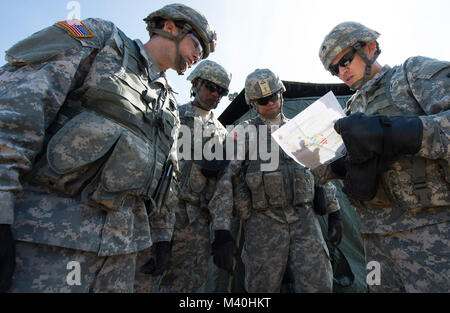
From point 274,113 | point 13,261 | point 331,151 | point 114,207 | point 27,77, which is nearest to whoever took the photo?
point 13,261

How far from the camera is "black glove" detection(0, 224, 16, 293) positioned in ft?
3.18

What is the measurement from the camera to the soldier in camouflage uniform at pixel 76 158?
1.09 m

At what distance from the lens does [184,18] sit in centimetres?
198

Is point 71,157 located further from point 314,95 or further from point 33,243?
point 314,95

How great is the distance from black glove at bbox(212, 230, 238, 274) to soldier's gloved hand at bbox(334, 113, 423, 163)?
153cm

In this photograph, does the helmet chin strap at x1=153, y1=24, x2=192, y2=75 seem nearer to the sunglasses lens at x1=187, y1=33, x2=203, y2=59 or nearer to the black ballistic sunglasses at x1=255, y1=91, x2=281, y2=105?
the sunglasses lens at x1=187, y1=33, x2=203, y2=59

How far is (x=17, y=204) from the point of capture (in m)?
1.14

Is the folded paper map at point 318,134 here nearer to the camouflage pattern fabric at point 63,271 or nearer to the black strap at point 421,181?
the black strap at point 421,181

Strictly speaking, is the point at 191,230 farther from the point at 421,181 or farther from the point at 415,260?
Result: the point at 421,181

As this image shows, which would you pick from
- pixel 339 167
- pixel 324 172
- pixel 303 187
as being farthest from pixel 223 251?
pixel 339 167

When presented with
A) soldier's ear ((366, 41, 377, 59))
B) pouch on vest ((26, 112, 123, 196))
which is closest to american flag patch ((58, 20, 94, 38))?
pouch on vest ((26, 112, 123, 196))

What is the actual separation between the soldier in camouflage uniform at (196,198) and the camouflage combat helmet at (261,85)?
0.47 metres

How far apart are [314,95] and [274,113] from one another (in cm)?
257
